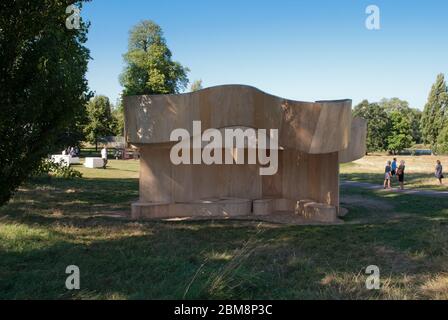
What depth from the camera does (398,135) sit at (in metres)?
75.5

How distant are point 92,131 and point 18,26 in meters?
55.8

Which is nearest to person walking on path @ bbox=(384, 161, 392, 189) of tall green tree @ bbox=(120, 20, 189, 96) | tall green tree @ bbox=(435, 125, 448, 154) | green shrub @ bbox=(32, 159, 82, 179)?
green shrub @ bbox=(32, 159, 82, 179)

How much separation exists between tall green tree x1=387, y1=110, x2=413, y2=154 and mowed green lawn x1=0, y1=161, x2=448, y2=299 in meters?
64.0

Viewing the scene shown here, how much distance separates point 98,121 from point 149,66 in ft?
69.2

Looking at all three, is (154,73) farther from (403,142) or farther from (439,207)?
(403,142)

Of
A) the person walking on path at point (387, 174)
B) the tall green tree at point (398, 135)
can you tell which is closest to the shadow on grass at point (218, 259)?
the person walking on path at point (387, 174)

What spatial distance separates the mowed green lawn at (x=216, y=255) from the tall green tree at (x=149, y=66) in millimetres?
28764

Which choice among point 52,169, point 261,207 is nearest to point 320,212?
point 261,207

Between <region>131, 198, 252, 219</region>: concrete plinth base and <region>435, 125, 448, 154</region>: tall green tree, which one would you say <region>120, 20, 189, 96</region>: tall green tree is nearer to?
<region>131, 198, 252, 219</region>: concrete plinth base

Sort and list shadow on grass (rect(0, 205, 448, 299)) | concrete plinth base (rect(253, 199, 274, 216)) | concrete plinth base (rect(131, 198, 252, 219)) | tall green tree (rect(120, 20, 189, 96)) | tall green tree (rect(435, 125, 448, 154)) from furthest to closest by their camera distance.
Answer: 1. tall green tree (rect(435, 125, 448, 154))
2. tall green tree (rect(120, 20, 189, 96))
3. concrete plinth base (rect(253, 199, 274, 216))
4. concrete plinth base (rect(131, 198, 252, 219))
5. shadow on grass (rect(0, 205, 448, 299))

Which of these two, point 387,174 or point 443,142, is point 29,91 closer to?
point 387,174

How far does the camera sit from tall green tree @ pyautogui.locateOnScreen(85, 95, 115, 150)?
60.2 m

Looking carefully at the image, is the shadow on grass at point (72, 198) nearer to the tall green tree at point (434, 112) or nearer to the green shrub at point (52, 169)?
the green shrub at point (52, 169)
